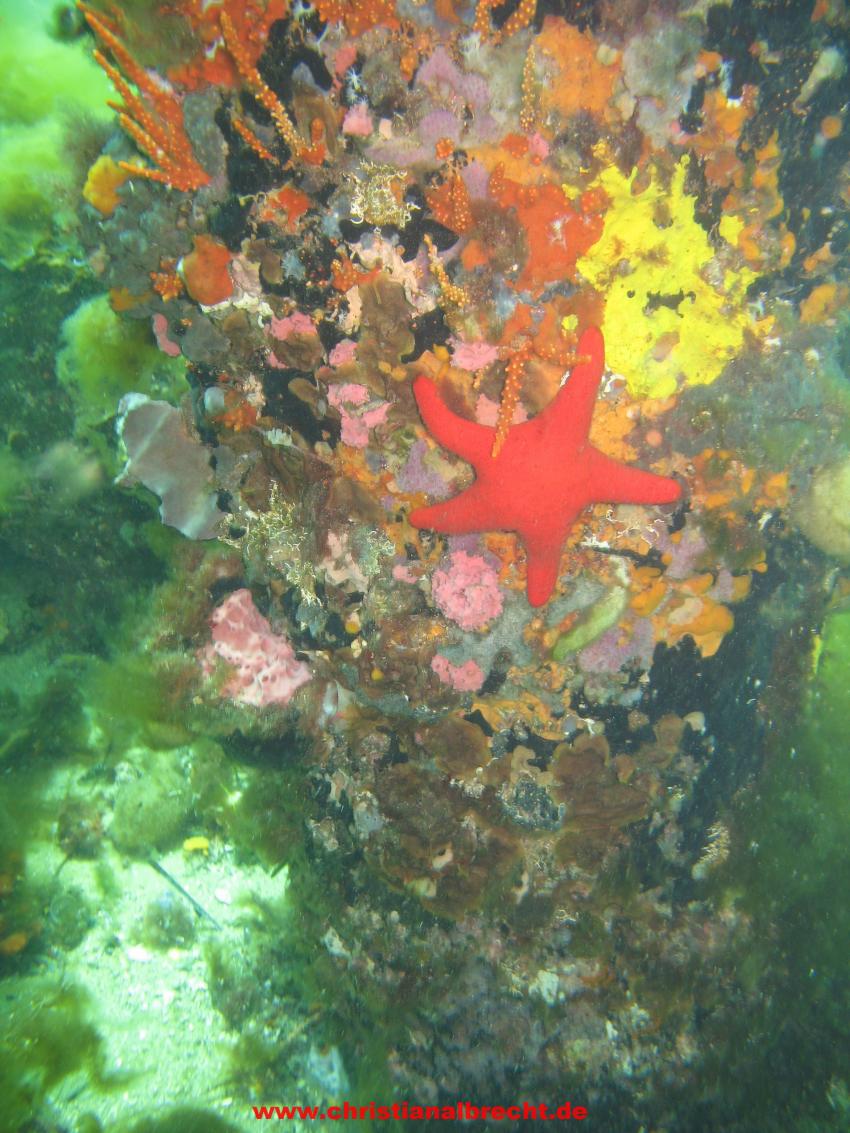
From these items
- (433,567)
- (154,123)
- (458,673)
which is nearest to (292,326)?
(154,123)

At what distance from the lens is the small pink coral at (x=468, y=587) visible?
13.6ft

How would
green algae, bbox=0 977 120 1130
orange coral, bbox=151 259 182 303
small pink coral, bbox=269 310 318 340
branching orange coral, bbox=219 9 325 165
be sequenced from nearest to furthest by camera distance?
branching orange coral, bbox=219 9 325 165, small pink coral, bbox=269 310 318 340, orange coral, bbox=151 259 182 303, green algae, bbox=0 977 120 1130

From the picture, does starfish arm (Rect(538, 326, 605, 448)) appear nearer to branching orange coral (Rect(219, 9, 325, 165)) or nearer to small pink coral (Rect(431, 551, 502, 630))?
small pink coral (Rect(431, 551, 502, 630))

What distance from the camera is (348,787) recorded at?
17.7 feet

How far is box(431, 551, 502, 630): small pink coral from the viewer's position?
13.6 feet

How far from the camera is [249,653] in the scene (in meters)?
5.27

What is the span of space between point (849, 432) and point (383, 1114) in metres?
7.55

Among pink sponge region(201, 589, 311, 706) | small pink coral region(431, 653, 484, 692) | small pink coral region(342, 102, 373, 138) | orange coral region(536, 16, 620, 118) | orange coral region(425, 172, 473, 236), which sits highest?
orange coral region(536, 16, 620, 118)

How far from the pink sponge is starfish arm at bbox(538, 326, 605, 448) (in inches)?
124

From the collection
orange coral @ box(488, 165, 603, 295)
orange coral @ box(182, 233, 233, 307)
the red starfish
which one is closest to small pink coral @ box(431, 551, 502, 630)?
the red starfish

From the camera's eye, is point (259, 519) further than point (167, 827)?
No

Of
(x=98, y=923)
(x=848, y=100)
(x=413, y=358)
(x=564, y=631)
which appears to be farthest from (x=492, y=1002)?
(x=848, y=100)

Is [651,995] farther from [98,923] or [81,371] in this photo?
[81,371]

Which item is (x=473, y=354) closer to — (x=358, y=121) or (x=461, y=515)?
(x=461, y=515)
